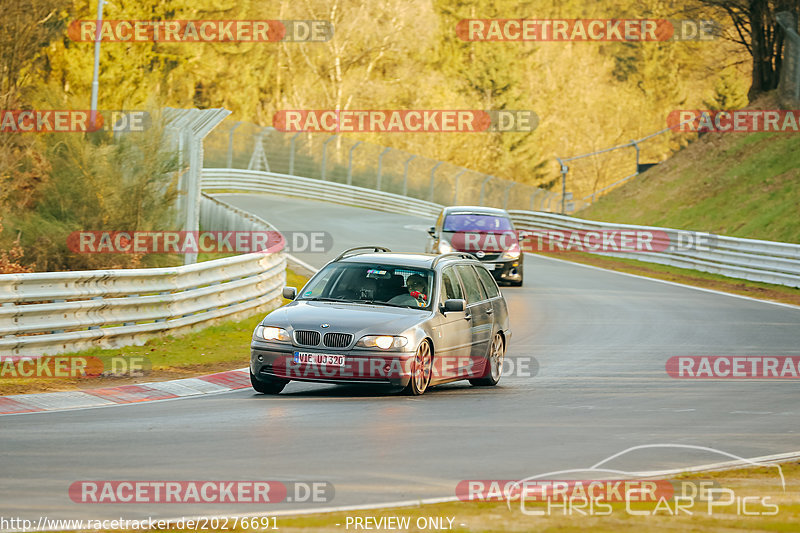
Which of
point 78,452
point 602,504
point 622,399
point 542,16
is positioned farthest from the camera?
point 542,16

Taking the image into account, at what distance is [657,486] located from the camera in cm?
750

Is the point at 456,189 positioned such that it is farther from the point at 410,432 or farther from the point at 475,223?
the point at 410,432

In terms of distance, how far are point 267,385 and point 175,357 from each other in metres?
3.00

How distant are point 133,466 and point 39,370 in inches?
216

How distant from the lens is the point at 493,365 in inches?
536


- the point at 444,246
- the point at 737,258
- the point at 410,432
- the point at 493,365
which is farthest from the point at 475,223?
the point at 410,432

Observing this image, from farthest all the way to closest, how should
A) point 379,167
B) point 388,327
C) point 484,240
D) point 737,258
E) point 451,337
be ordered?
point 379,167
point 737,258
point 484,240
point 451,337
point 388,327

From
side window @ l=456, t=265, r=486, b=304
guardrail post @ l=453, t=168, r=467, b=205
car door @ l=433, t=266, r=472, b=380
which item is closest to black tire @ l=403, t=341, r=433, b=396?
car door @ l=433, t=266, r=472, b=380

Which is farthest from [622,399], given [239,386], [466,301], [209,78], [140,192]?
[209,78]

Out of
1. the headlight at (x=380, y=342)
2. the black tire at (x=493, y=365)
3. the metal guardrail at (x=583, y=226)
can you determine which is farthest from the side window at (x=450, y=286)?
the metal guardrail at (x=583, y=226)

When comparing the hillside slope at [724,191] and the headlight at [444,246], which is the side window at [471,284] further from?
the hillside slope at [724,191]

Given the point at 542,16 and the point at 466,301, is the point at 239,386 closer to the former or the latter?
the point at 466,301

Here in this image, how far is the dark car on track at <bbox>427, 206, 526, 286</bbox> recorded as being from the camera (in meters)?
26.3

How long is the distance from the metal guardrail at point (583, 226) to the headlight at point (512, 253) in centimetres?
657
